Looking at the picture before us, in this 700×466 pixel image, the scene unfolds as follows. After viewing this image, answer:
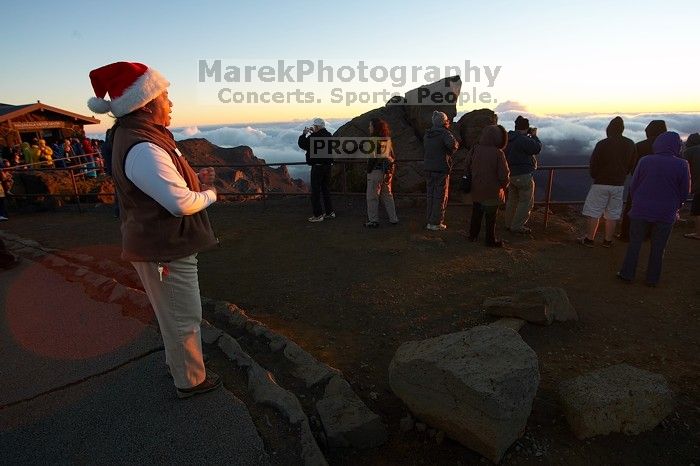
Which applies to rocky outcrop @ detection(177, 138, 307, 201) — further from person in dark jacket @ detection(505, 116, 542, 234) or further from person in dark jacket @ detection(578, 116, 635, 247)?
person in dark jacket @ detection(578, 116, 635, 247)

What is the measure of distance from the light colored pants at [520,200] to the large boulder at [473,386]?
13.7 feet

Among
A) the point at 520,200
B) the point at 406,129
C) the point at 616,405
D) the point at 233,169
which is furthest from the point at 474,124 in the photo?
the point at 233,169

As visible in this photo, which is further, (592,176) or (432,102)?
(432,102)

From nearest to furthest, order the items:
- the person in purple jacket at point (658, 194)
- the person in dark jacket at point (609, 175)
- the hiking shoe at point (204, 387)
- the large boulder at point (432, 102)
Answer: the hiking shoe at point (204, 387) < the person in purple jacket at point (658, 194) < the person in dark jacket at point (609, 175) < the large boulder at point (432, 102)

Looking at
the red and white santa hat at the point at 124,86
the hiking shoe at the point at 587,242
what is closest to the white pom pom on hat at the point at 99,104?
the red and white santa hat at the point at 124,86

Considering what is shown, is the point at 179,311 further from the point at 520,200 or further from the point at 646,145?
the point at 646,145

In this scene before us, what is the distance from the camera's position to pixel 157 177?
6.42ft

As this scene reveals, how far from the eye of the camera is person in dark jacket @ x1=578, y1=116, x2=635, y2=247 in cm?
540

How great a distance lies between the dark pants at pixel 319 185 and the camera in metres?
7.12

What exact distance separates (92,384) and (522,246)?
5.34 metres

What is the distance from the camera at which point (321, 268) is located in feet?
17.0

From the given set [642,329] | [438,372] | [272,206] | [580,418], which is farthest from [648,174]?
[272,206]

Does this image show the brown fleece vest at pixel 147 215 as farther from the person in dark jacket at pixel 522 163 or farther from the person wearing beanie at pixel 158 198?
the person in dark jacket at pixel 522 163

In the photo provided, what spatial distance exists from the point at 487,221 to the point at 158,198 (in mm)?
4711
